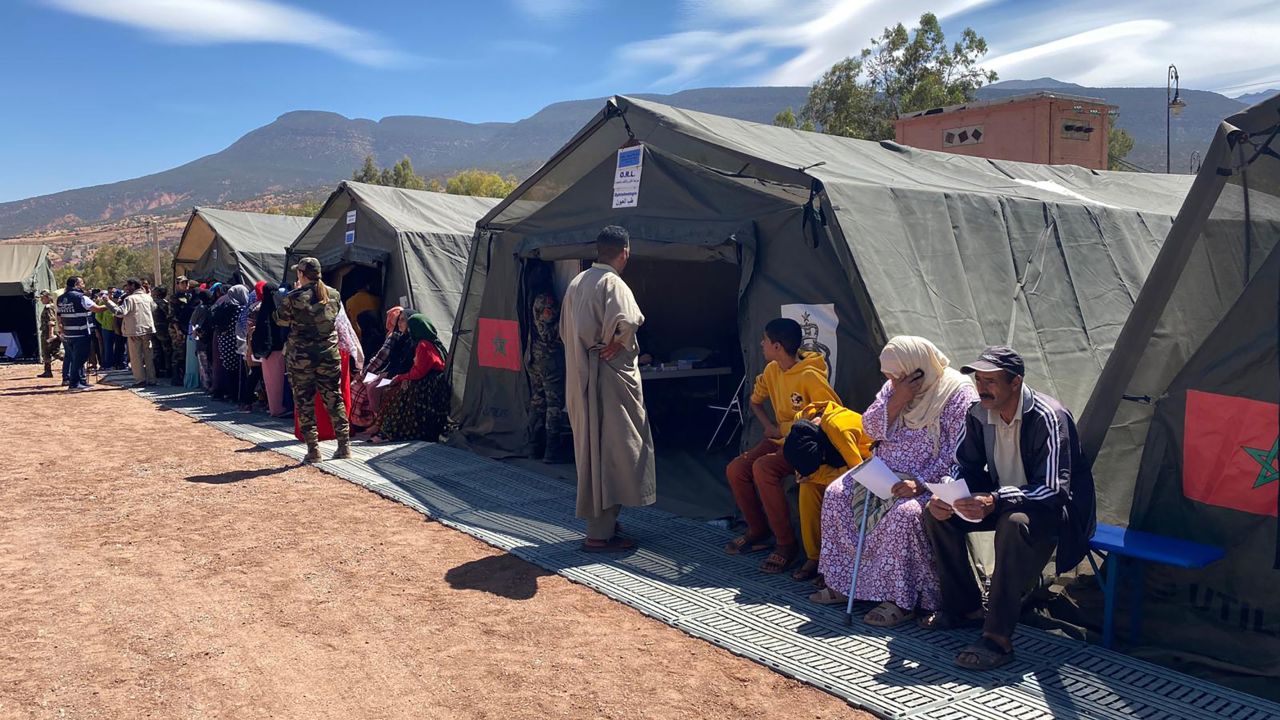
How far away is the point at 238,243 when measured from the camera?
1545 centimetres

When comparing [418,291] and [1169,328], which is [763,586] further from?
[418,291]

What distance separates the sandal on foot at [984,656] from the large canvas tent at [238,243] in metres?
12.9

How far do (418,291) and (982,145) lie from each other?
13703mm

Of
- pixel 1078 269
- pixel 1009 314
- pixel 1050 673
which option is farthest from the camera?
pixel 1078 269

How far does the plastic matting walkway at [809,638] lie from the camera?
3.38m

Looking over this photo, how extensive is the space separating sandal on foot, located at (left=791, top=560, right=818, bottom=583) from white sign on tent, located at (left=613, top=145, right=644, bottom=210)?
3219 millimetres

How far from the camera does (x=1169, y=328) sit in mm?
4234

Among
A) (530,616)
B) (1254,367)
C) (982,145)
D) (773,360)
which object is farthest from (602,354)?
(982,145)

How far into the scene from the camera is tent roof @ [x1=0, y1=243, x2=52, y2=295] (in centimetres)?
2305

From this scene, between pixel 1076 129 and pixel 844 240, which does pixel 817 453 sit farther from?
pixel 1076 129

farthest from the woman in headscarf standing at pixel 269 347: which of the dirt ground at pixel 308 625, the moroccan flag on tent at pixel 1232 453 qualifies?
the moroccan flag on tent at pixel 1232 453

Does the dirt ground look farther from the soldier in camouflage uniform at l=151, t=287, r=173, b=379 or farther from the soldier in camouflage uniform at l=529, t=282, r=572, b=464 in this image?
the soldier in camouflage uniform at l=151, t=287, r=173, b=379

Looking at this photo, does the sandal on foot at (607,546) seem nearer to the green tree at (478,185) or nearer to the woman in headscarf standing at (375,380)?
the woman in headscarf standing at (375,380)

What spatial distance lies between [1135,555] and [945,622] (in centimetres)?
82
